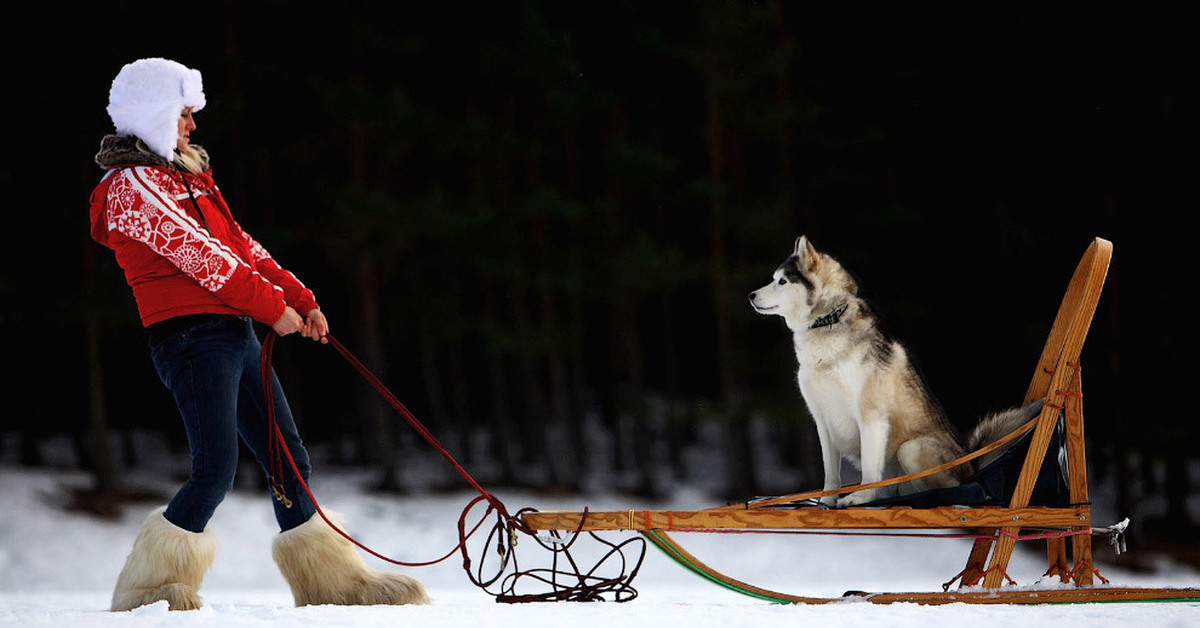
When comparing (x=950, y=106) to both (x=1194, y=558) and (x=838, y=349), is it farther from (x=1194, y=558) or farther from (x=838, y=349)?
(x=838, y=349)

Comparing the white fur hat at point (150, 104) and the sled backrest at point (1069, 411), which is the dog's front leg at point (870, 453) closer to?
the sled backrest at point (1069, 411)

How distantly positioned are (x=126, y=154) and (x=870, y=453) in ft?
8.42

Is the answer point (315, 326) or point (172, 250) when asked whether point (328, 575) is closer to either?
point (315, 326)

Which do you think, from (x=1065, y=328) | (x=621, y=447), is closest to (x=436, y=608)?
(x=1065, y=328)

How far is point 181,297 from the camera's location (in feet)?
10.4

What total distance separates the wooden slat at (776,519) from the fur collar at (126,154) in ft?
5.32

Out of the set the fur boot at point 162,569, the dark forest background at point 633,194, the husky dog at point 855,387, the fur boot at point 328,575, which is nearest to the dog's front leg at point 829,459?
the husky dog at point 855,387

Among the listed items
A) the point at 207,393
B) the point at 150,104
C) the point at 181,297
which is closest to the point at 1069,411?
the point at 207,393

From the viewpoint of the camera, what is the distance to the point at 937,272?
13.3m

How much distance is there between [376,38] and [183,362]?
417 inches

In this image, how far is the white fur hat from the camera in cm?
323

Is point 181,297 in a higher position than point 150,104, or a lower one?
lower

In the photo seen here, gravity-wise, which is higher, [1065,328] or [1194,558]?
[1065,328]

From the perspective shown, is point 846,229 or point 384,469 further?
point 846,229
